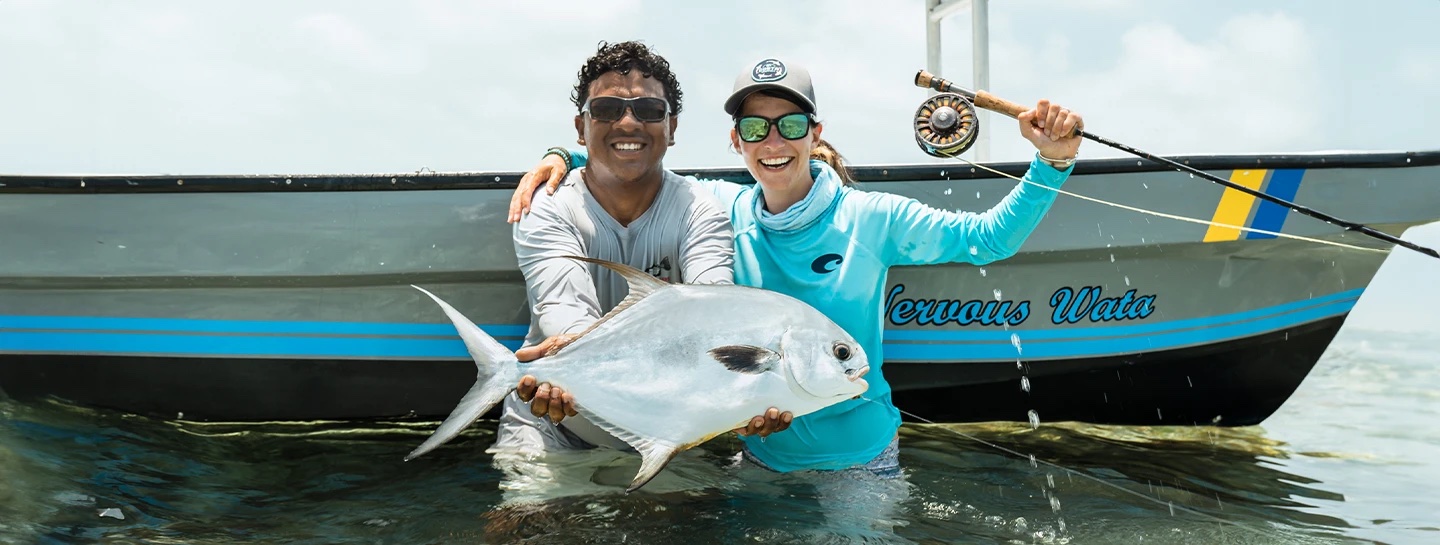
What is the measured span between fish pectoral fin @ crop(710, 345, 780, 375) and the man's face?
0.87m

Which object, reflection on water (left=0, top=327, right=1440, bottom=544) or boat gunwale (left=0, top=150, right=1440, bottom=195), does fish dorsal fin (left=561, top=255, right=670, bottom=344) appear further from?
boat gunwale (left=0, top=150, right=1440, bottom=195)

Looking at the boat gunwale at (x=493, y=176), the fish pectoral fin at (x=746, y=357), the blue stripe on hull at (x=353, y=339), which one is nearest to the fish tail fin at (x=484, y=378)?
the fish pectoral fin at (x=746, y=357)

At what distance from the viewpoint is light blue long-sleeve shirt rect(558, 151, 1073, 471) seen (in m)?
3.04

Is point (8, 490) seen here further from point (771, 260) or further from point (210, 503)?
point (771, 260)

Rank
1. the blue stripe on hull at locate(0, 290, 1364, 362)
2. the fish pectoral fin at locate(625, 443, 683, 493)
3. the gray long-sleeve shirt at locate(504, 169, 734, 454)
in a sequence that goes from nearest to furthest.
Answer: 1. the fish pectoral fin at locate(625, 443, 683, 493)
2. the gray long-sleeve shirt at locate(504, 169, 734, 454)
3. the blue stripe on hull at locate(0, 290, 1364, 362)

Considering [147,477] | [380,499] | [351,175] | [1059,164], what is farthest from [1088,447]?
Result: [147,477]

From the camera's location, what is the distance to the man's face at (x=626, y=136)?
303 cm

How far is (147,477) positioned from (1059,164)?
10.6 ft

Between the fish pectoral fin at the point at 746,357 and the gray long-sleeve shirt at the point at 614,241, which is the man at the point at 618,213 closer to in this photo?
the gray long-sleeve shirt at the point at 614,241

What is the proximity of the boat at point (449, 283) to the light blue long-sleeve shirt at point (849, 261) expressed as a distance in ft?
2.70

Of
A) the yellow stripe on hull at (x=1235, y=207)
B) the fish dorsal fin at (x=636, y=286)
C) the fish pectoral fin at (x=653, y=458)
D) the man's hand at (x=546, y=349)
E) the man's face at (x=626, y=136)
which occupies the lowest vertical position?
the fish pectoral fin at (x=653, y=458)

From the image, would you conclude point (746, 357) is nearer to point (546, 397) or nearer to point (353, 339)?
point (546, 397)

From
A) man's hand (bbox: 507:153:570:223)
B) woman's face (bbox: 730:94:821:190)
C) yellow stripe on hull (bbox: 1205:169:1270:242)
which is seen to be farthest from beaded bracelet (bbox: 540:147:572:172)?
yellow stripe on hull (bbox: 1205:169:1270:242)

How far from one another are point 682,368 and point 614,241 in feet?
2.59
